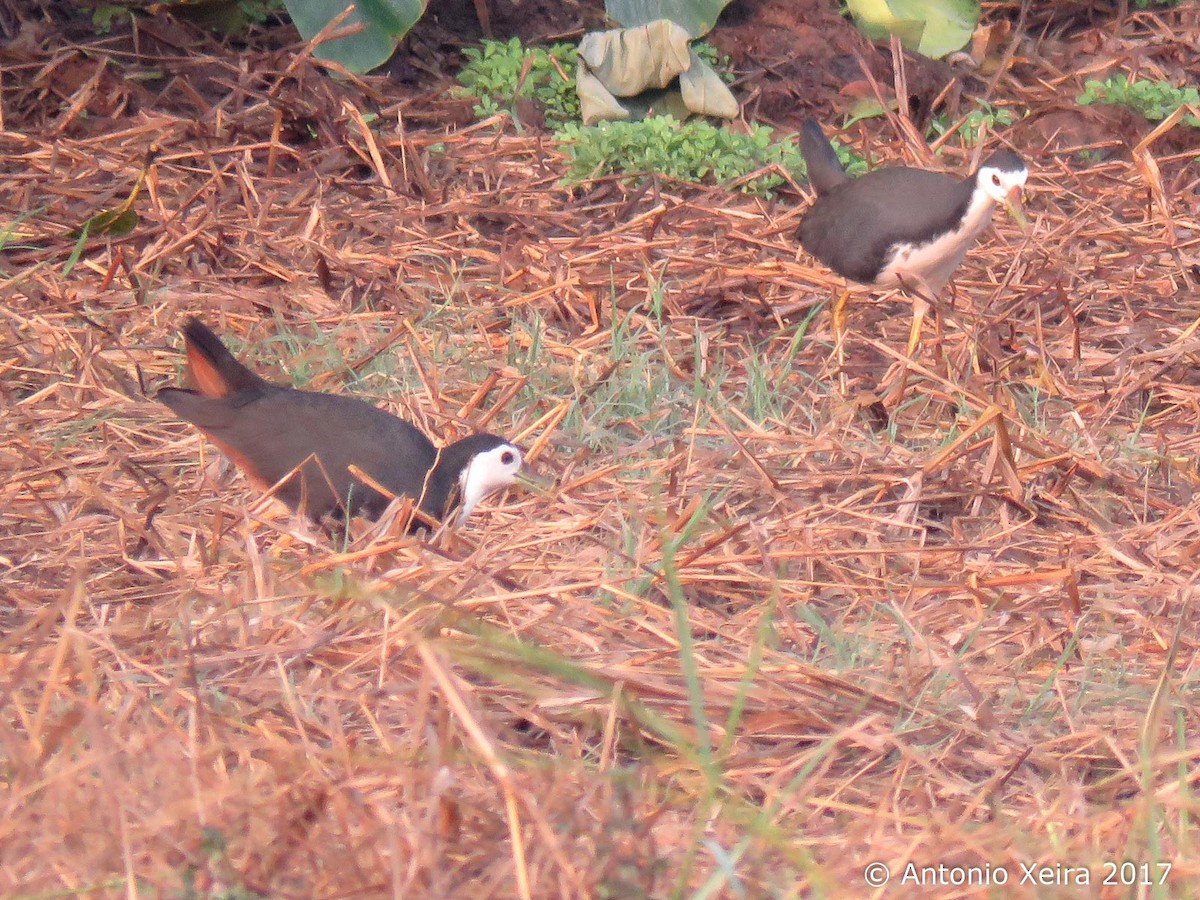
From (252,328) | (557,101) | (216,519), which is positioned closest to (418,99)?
(557,101)

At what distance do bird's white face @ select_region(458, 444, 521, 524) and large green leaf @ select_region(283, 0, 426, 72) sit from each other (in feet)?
8.21

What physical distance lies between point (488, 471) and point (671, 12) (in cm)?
299

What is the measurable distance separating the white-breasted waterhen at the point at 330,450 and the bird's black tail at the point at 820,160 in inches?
77.9

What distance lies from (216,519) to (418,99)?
2942 mm

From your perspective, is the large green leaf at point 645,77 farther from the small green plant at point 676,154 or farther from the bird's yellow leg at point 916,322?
the bird's yellow leg at point 916,322

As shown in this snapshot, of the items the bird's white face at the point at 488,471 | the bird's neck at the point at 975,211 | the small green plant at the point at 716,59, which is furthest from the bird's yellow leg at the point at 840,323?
the small green plant at the point at 716,59

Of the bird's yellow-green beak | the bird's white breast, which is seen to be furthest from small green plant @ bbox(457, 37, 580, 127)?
the bird's yellow-green beak

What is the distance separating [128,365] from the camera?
388 cm

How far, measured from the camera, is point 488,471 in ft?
10.3

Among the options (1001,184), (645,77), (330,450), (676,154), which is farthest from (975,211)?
(330,450)

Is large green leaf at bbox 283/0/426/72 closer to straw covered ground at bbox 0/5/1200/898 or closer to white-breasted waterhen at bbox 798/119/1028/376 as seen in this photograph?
straw covered ground at bbox 0/5/1200/898

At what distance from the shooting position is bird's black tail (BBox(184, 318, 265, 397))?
3.21 m

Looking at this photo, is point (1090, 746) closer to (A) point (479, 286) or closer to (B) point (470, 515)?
(B) point (470, 515)

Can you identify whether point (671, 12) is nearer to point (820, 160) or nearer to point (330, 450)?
point (820, 160)
